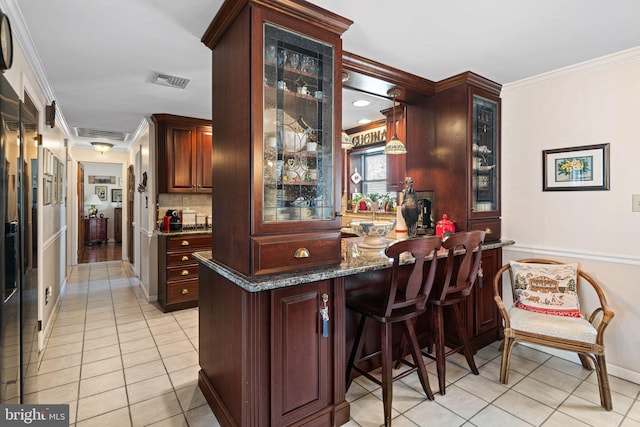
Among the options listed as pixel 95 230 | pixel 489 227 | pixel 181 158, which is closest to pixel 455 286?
pixel 489 227

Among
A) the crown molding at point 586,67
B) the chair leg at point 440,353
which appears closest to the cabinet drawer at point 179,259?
the chair leg at point 440,353

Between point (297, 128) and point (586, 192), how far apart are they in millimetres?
2466

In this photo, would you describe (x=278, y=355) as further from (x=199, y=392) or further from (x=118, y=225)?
(x=118, y=225)

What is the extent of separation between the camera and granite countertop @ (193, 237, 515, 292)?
1.61 meters

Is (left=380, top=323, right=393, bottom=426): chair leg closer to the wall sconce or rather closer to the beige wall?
the beige wall

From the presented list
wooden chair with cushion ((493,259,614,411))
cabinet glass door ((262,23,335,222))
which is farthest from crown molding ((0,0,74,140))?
wooden chair with cushion ((493,259,614,411))

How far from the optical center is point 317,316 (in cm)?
186

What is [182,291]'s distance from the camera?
4148mm

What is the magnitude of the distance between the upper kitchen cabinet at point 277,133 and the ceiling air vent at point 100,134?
166 inches

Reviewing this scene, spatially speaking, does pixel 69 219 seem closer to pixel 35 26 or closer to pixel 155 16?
pixel 35 26

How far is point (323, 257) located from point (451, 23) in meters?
1.66

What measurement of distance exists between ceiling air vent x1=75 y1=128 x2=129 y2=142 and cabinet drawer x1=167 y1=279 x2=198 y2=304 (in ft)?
9.68

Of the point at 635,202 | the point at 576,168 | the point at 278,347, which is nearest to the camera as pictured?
the point at 278,347

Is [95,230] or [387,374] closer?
[387,374]
